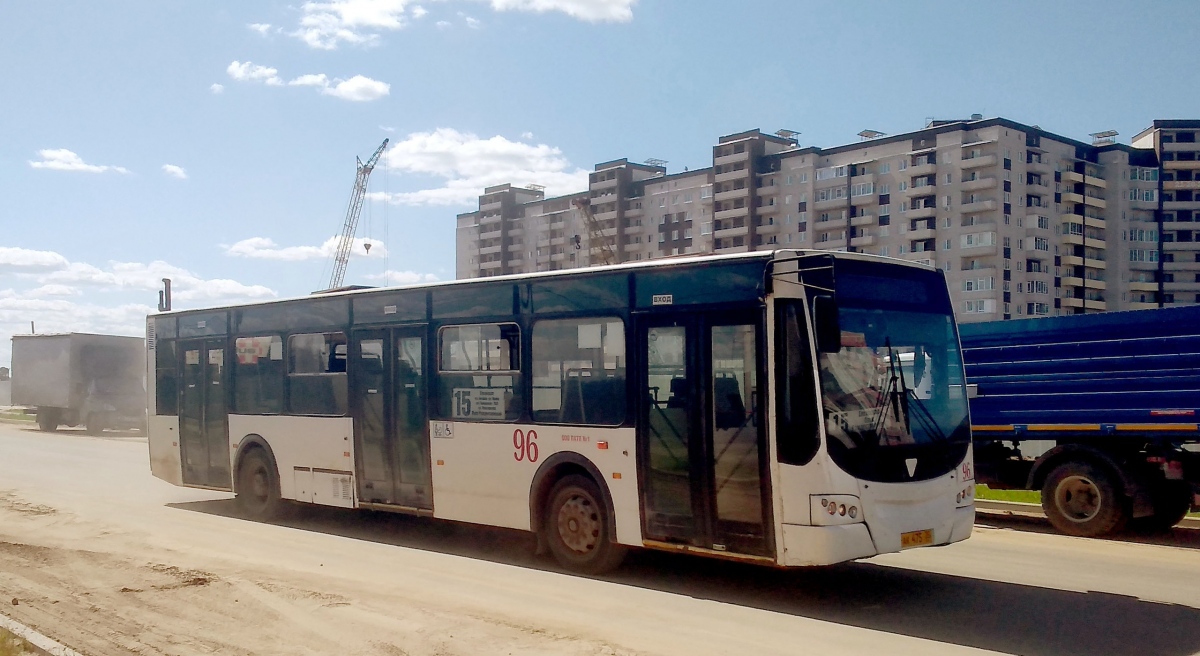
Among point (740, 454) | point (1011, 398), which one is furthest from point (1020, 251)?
point (740, 454)

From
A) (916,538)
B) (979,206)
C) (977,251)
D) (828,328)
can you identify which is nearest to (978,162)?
(979,206)

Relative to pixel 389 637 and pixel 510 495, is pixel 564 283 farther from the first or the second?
pixel 389 637

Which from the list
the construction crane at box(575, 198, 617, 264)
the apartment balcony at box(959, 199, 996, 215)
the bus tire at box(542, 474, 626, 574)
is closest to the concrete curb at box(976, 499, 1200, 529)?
the bus tire at box(542, 474, 626, 574)

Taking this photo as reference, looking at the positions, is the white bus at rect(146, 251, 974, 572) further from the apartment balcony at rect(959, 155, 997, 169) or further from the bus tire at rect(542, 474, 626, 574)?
the apartment balcony at rect(959, 155, 997, 169)

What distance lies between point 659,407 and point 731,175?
11641 cm

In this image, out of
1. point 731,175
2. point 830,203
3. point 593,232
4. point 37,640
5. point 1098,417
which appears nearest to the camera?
point 37,640

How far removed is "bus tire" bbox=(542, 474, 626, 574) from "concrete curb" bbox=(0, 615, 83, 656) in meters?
4.82

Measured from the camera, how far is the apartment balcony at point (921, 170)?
105 m

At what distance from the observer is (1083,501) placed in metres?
13.1

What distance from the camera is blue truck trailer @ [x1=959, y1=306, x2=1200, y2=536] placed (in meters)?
12.5

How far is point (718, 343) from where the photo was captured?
9344mm

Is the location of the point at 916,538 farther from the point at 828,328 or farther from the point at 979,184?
the point at 979,184

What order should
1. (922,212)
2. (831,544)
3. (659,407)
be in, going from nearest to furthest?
(831,544) → (659,407) → (922,212)

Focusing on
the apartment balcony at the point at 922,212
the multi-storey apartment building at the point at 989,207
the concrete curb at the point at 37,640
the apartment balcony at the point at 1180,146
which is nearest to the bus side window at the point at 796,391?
the concrete curb at the point at 37,640
